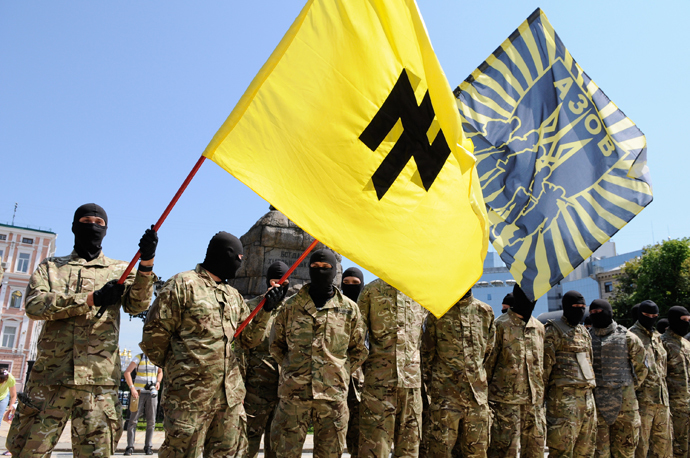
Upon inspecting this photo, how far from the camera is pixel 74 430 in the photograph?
13.1 feet

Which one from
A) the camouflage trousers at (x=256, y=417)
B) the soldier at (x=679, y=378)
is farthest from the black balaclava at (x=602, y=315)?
the camouflage trousers at (x=256, y=417)

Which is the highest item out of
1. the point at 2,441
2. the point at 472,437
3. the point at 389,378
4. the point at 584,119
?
the point at 584,119

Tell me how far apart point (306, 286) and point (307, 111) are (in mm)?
2332

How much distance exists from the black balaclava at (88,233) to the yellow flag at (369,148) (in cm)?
168

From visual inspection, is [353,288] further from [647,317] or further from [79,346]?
[647,317]

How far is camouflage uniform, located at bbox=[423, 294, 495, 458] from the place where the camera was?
19.1 ft

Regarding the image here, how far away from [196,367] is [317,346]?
4.25 ft

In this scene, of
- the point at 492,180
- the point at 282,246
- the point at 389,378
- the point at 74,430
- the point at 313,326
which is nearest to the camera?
the point at 74,430

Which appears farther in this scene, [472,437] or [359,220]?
[472,437]

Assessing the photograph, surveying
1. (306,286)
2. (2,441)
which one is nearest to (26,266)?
(2,441)

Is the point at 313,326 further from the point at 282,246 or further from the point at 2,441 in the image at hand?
the point at 2,441

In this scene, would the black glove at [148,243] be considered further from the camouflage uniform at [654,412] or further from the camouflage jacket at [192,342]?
the camouflage uniform at [654,412]

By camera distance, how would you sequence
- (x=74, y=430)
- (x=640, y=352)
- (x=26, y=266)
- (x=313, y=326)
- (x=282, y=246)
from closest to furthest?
(x=74, y=430) < (x=313, y=326) < (x=640, y=352) < (x=282, y=246) < (x=26, y=266)

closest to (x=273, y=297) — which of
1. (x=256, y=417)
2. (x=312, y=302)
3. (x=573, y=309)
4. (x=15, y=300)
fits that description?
(x=312, y=302)
